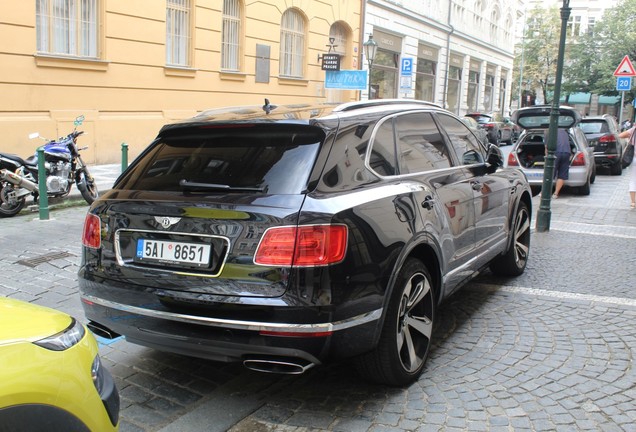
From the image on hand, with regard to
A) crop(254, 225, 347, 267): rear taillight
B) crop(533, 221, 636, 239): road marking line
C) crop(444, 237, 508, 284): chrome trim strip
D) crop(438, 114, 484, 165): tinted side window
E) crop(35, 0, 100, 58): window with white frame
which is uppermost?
crop(35, 0, 100, 58): window with white frame

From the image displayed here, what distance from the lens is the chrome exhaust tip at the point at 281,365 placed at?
308 cm

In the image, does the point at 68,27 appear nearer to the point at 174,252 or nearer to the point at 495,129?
the point at 174,252

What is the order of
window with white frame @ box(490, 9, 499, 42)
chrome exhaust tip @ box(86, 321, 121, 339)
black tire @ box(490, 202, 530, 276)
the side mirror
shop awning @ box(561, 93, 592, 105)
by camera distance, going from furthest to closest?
shop awning @ box(561, 93, 592, 105)
window with white frame @ box(490, 9, 499, 42)
black tire @ box(490, 202, 530, 276)
the side mirror
chrome exhaust tip @ box(86, 321, 121, 339)

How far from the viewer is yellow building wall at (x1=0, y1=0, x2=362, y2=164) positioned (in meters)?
11.8

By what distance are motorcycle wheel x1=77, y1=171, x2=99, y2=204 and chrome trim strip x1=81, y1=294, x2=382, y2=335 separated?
6.73 meters

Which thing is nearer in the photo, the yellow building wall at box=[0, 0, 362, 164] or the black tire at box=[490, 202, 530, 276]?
the black tire at box=[490, 202, 530, 276]

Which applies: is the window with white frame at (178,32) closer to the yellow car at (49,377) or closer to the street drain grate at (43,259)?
the street drain grate at (43,259)

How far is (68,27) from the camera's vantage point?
41.9ft

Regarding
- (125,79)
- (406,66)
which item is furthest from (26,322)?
(406,66)

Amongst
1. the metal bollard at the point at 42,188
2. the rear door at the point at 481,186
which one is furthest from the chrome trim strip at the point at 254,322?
the metal bollard at the point at 42,188

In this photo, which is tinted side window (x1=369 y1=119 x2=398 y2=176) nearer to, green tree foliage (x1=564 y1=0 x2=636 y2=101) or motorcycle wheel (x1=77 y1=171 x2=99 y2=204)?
motorcycle wheel (x1=77 y1=171 x2=99 y2=204)

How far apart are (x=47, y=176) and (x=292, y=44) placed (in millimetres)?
12134

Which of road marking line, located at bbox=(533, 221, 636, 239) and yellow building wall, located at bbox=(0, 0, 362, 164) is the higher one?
yellow building wall, located at bbox=(0, 0, 362, 164)

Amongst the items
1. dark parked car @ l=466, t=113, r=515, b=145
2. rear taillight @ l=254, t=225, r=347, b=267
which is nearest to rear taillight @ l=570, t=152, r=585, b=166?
rear taillight @ l=254, t=225, r=347, b=267
